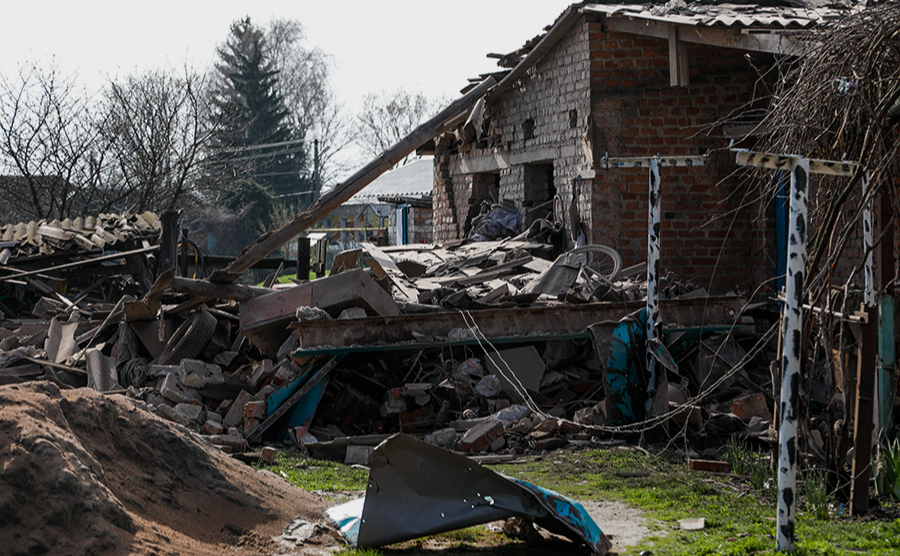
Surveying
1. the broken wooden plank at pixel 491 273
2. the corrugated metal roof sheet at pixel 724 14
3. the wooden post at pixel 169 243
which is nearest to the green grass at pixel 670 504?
the broken wooden plank at pixel 491 273

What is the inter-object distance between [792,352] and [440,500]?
6.71ft

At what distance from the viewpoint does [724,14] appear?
9594 mm

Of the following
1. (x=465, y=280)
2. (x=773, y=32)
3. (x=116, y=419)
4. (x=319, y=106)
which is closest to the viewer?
(x=116, y=419)

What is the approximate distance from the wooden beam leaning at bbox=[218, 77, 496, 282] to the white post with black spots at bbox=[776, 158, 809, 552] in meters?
7.90

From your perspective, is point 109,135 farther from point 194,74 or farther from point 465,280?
point 465,280

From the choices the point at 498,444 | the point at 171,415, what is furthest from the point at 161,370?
the point at 498,444

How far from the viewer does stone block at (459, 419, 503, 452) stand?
7.68 m

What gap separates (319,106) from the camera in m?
44.7

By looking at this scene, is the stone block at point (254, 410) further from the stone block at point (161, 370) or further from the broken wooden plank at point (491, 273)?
the broken wooden plank at point (491, 273)

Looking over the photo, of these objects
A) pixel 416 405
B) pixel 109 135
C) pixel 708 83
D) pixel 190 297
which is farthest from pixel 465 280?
pixel 109 135

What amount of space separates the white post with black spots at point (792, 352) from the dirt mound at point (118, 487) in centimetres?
266

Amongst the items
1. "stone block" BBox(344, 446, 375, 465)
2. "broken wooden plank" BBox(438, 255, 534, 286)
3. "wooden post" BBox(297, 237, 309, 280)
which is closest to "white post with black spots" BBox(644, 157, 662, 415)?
"stone block" BBox(344, 446, 375, 465)

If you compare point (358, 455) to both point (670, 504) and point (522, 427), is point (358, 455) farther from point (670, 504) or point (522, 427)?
point (670, 504)

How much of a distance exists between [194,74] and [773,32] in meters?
20.9
